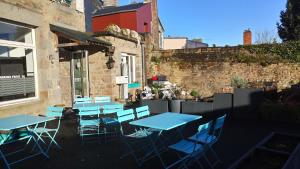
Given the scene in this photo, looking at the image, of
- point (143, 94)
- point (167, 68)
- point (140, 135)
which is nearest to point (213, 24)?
point (167, 68)

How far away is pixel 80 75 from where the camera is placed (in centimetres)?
924

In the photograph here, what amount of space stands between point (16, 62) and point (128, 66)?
201 inches

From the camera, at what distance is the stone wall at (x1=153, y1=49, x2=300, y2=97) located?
1125 cm

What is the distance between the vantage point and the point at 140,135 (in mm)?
4492

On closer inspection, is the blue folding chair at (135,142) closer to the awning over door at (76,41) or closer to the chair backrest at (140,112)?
the chair backrest at (140,112)

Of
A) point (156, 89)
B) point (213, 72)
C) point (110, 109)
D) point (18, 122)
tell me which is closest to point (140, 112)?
point (110, 109)

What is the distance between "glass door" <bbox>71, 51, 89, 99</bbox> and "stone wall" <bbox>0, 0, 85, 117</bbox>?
96 centimetres

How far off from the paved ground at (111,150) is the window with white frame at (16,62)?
150 cm

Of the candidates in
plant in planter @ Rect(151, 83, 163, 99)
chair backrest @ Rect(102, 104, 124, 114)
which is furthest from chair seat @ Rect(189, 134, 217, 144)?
plant in planter @ Rect(151, 83, 163, 99)

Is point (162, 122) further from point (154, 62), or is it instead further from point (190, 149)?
point (154, 62)

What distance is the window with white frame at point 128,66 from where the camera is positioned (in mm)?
10508

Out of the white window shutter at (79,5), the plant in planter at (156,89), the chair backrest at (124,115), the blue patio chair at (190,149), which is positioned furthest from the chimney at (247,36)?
the blue patio chair at (190,149)

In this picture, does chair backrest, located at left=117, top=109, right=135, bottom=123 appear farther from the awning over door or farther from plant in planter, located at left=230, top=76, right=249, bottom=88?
plant in planter, located at left=230, top=76, right=249, bottom=88

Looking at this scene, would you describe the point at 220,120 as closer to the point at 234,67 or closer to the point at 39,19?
the point at 39,19
